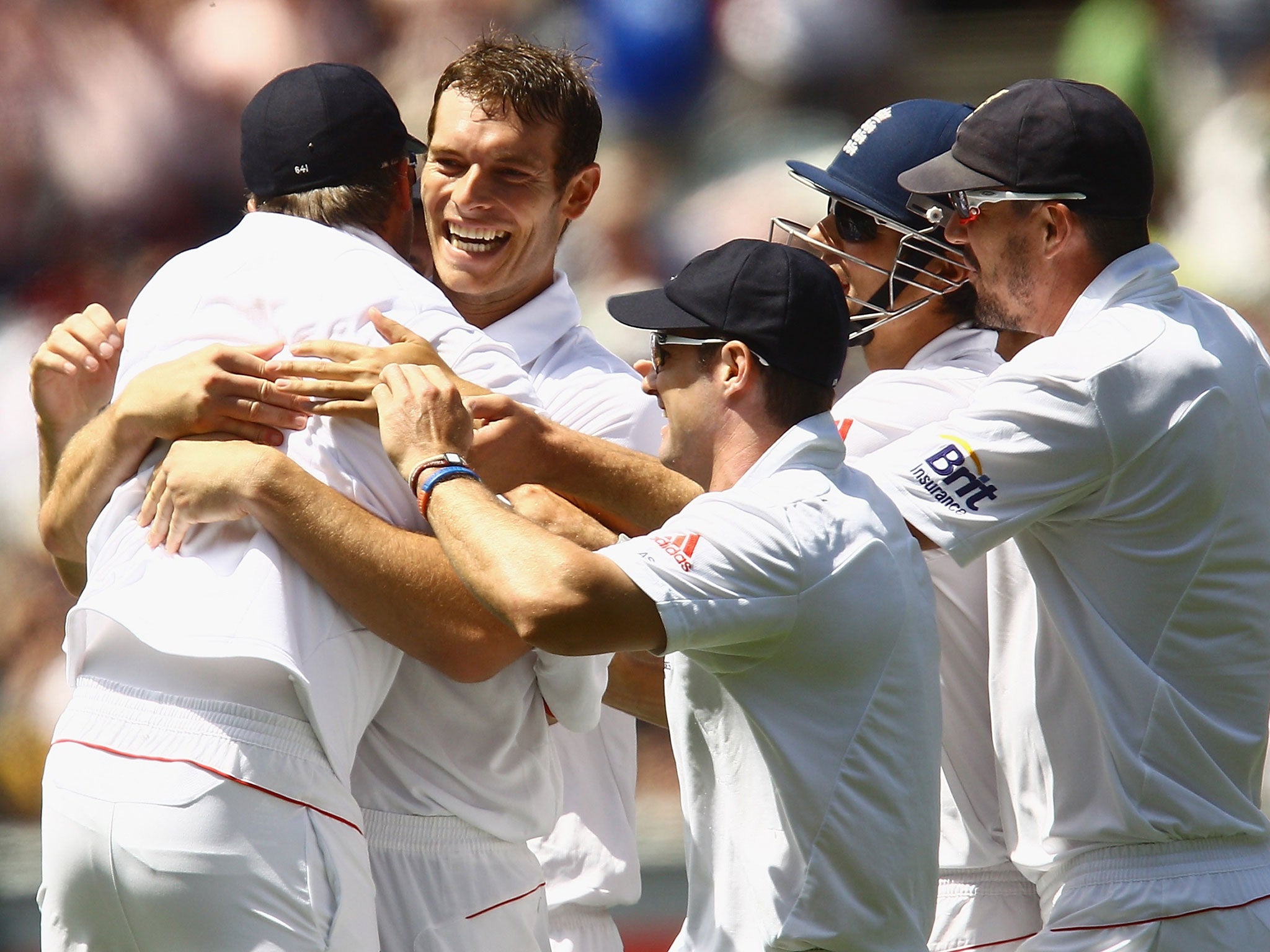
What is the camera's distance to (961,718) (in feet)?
8.60

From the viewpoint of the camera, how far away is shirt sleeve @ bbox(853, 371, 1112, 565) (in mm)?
2234

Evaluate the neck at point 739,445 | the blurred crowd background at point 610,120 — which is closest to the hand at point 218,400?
the neck at point 739,445

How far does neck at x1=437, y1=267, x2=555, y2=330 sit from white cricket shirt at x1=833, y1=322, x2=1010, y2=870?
→ 81 centimetres

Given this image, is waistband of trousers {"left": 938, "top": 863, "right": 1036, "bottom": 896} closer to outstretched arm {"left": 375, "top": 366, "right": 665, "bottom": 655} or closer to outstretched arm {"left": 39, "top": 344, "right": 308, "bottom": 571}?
outstretched arm {"left": 375, "top": 366, "right": 665, "bottom": 655}

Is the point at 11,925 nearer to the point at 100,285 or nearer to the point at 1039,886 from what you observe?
the point at 100,285

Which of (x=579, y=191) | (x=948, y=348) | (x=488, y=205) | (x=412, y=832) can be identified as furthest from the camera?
(x=579, y=191)

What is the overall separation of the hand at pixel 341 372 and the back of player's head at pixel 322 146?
0.32 meters

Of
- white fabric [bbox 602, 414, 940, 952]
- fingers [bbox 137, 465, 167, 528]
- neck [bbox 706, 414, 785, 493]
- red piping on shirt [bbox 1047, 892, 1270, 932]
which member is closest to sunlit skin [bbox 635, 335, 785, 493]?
neck [bbox 706, 414, 785, 493]

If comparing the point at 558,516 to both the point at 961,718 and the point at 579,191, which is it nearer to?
the point at 961,718

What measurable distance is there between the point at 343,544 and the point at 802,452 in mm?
702

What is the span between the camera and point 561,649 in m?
2.02

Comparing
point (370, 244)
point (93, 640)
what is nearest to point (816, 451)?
point (370, 244)

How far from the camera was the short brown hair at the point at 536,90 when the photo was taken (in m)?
3.18

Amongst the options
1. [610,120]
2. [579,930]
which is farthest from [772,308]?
[610,120]
